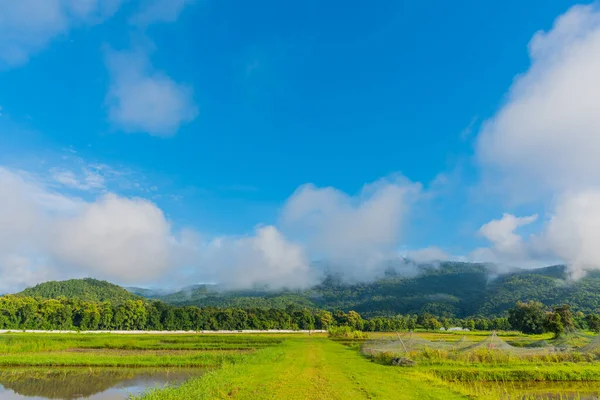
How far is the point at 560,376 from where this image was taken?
26.4 meters

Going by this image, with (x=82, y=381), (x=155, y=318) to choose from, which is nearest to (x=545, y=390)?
(x=82, y=381)

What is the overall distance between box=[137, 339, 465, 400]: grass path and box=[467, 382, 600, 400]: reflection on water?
3845 mm

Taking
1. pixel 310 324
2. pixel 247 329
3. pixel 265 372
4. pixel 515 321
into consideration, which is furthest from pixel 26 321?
pixel 515 321

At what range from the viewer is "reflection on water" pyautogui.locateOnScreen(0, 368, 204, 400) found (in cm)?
2294

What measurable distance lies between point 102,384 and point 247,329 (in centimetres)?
10050

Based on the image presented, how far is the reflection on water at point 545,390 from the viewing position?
68.8 ft

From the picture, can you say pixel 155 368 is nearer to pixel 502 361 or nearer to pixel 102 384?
pixel 102 384

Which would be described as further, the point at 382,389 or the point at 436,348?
the point at 436,348

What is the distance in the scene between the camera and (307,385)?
20.8 metres

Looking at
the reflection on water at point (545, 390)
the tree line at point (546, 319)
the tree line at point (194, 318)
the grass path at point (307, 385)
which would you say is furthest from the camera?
the tree line at point (194, 318)

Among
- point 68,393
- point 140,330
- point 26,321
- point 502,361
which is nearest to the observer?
point 68,393

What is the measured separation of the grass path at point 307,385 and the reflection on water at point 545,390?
12.6ft

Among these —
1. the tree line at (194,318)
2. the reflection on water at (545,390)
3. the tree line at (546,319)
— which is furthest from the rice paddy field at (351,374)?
the tree line at (194,318)

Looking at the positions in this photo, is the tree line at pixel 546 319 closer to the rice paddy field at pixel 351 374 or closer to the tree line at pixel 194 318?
the tree line at pixel 194 318
